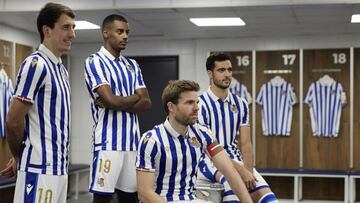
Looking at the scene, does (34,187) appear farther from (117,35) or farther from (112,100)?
(117,35)

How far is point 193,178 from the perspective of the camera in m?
3.04

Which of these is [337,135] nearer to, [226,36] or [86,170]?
[226,36]

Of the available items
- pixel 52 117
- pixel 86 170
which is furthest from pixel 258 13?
pixel 52 117

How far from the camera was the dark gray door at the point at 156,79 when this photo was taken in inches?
370

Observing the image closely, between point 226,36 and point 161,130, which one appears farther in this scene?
point 226,36

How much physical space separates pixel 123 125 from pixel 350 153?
6306 millimetres

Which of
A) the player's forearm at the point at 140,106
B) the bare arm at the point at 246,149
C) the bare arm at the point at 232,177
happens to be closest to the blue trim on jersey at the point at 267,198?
the bare arm at the point at 246,149

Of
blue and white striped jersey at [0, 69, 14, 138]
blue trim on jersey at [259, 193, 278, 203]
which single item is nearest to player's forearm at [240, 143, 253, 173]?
blue trim on jersey at [259, 193, 278, 203]

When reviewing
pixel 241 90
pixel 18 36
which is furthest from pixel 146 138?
pixel 241 90

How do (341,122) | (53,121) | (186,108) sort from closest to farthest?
(53,121) → (186,108) → (341,122)

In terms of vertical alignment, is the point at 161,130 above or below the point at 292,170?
above

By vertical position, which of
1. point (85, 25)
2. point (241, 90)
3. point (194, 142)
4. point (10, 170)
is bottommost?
point (10, 170)

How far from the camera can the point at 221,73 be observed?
3830mm

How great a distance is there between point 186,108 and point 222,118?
100cm
